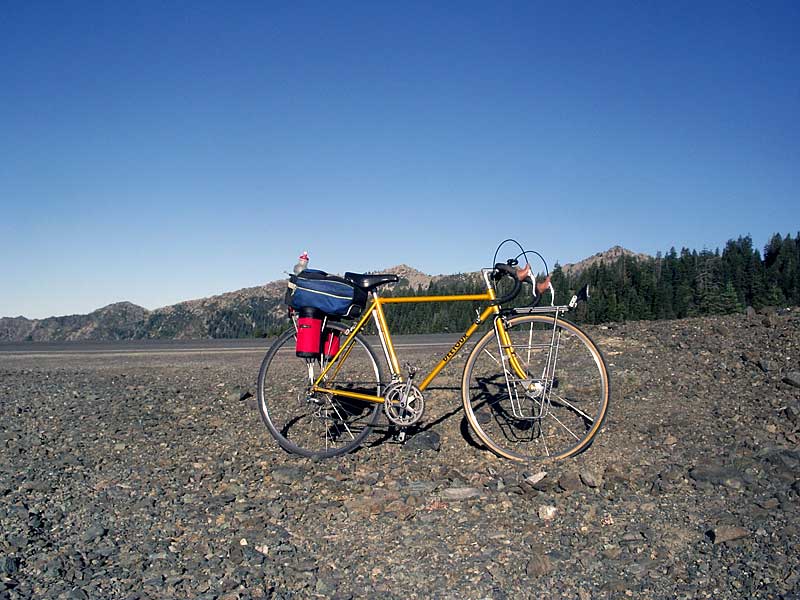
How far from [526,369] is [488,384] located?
851 millimetres

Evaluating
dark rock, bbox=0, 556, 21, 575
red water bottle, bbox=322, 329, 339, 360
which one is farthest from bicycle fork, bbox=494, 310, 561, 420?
dark rock, bbox=0, 556, 21, 575

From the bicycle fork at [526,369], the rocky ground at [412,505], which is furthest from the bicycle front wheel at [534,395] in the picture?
the rocky ground at [412,505]

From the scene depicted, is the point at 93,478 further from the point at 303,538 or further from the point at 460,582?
the point at 460,582

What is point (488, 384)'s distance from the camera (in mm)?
6398

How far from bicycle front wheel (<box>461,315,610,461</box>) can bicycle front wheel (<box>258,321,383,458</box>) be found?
0.94 metres

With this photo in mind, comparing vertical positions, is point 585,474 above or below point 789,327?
below

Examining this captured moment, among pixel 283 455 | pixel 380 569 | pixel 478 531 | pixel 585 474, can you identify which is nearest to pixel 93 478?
pixel 283 455

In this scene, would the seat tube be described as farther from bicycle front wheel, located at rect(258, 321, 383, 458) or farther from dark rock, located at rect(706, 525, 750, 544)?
dark rock, located at rect(706, 525, 750, 544)

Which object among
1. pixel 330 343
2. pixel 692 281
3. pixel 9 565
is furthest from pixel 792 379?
pixel 692 281

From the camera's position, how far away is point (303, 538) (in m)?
A: 4.07

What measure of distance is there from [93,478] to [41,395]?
3.12 meters

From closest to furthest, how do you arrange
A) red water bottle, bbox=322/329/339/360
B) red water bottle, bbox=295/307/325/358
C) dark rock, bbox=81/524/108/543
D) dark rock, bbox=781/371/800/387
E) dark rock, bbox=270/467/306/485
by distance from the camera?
dark rock, bbox=81/524/108/543
dark rock, bbox=270/467/306/485
red water bottle, bbox=295/307/325/358
red water bottle, bbox=322/329/339/360
dark rock, bbox=781/371/800/387

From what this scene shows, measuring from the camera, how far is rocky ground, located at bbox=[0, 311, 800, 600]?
351 cm

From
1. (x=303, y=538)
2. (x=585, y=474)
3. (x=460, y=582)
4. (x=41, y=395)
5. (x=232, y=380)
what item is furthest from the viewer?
(x=232, y=380)
